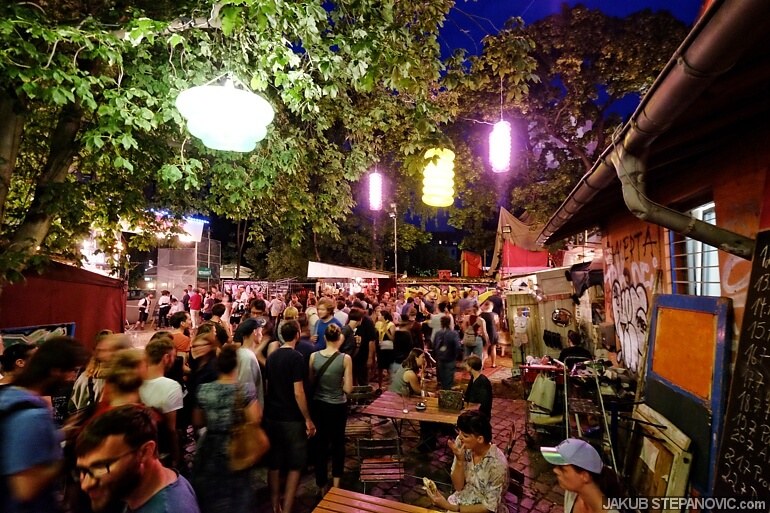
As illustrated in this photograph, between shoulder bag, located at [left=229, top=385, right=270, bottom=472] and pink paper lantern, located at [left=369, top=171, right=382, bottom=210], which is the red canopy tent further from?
pink paper lantern, located at [left=369, top=171, right=382, bottom=210]

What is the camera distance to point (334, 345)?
16.1 feet

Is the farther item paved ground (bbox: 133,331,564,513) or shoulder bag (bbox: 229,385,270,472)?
paved ground (bbox: 133,331,564,513)

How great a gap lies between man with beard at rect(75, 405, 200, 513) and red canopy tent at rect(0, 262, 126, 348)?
5.78 m

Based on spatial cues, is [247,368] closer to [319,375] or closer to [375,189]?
[319,375]

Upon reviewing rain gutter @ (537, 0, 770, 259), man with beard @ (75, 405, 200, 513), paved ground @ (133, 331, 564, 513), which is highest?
rain gutter @ (537, 0, 770, 259)

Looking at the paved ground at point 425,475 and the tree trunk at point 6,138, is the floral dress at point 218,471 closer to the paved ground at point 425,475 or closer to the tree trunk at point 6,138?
the paved ground at point 425,475

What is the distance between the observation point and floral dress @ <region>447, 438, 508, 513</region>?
3.31 meters

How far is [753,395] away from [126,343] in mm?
5235

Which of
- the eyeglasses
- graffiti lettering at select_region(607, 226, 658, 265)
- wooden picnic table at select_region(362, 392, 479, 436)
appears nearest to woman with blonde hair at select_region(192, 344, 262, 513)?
the eyeglasses

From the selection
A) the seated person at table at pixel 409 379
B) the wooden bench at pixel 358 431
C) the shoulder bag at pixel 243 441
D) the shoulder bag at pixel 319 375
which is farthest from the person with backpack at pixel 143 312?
the shoulder bag at pixel 243 441

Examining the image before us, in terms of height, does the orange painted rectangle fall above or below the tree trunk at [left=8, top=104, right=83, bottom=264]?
below

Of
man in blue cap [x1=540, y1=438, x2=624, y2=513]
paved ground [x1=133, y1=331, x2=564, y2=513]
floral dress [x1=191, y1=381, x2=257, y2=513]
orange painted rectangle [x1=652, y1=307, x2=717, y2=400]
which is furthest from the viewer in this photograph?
paved ground [x1=133, y1=331, x2=564, y2=513]

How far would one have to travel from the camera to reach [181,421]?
532cm

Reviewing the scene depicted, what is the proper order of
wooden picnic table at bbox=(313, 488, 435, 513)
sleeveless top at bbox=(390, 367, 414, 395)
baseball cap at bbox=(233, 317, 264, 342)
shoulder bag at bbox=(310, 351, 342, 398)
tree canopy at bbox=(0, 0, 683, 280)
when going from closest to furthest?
wooden picnic table at bbox=(313, 488, 435, 513)
tree canopy at bbox=(0, 0, 683, 280)
shoulder bag at bbox=(310, 351, 342, 398)
baseball cap at bbox=(233, 317, 264, 342)
sleeveless top at bbox=(390, 367, 414, 395)
